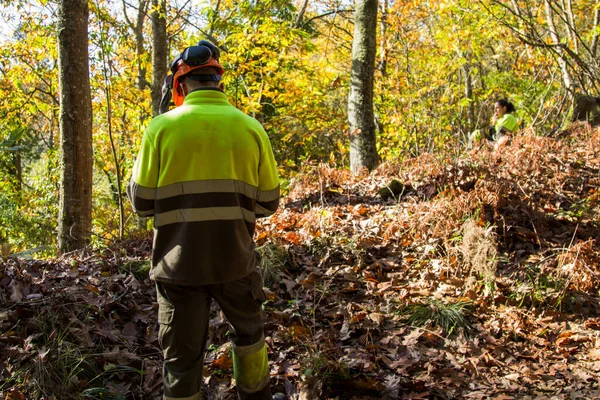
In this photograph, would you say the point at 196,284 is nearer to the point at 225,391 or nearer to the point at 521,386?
the point at 225,391

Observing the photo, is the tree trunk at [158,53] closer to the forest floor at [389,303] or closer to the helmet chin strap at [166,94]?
the forest floor at [389,303]

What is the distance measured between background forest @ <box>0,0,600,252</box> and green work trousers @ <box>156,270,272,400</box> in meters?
5.64

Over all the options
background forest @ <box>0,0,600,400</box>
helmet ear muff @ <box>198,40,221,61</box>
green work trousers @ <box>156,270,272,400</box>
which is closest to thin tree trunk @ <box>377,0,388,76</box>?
background forest @ <box>0,0,600,400</box>

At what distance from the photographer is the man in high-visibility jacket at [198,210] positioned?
8.32 ft

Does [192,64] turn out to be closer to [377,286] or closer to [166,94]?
[166,94]

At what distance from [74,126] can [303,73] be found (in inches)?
365

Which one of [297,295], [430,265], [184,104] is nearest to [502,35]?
[430,265]

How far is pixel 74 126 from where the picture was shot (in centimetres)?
552

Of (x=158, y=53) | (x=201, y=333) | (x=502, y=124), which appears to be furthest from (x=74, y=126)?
(x=502, y=124)

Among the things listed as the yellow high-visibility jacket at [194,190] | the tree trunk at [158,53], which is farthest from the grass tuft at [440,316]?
the tree trunk at [158,53]

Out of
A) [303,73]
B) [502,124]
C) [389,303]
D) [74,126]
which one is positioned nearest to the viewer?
[389,303]

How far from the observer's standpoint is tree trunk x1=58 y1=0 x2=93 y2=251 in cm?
537

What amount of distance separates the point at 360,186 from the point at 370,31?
3.02 metres

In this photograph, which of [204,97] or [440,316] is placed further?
[440,316]
